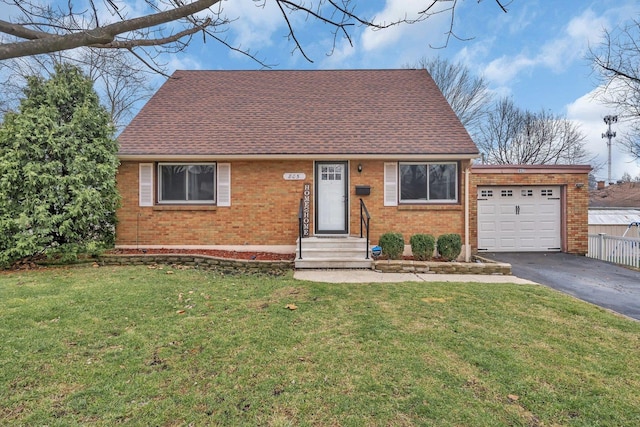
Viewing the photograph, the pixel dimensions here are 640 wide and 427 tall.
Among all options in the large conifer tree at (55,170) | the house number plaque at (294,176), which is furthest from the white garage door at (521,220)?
the large conifer tree at (55,170)

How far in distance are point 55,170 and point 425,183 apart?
9.14 metres

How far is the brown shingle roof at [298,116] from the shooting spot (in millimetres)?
8445

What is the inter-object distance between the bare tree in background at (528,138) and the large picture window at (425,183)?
17.0 metres

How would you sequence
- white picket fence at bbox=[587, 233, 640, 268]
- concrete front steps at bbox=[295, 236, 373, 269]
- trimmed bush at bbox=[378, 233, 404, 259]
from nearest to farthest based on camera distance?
concrete front steps at bbox=[295, 236, 373, 269] → trimmed bush at bbox=[378, 233, 404, 259] → white picket fence at bbox=[587, 233, 640, 268]

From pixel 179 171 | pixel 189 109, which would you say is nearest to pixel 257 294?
pixel 179 171

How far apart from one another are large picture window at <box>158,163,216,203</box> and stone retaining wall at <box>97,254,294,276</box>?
6.45ft

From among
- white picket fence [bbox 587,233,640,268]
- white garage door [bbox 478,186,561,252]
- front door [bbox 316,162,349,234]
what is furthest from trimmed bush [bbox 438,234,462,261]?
white picket fence [bbox 587,233,640,268]

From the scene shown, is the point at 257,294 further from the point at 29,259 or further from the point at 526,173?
the point at 526,173

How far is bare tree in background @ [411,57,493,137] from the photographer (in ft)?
67.6

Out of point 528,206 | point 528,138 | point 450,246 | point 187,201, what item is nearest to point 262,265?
point 187,201

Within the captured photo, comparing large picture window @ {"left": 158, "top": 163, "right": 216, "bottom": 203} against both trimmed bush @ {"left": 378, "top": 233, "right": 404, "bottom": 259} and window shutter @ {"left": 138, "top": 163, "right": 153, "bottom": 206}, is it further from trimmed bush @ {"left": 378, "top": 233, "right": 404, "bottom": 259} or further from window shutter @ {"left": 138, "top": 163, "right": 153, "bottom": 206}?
trimmed bush @ {"left": 378, "top": 233, "right": 404, "bottom": 259}

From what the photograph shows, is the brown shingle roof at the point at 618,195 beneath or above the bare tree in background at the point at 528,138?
beneath

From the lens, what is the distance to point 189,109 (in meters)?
9.91

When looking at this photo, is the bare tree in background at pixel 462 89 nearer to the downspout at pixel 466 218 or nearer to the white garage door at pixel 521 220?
the white garage door at pixel 521 220
